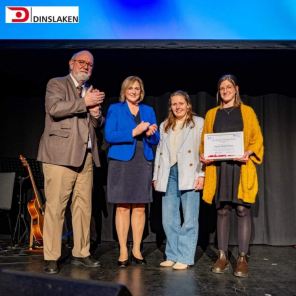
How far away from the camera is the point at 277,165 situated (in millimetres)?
4590

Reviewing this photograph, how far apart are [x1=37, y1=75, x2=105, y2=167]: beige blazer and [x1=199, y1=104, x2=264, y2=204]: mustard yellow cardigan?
1.09m

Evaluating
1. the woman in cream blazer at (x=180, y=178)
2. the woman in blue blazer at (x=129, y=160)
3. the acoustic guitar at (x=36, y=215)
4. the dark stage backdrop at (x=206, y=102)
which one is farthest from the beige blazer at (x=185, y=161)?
the acoustic guitar at (x=36, y=215)

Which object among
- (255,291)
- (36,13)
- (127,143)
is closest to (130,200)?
(127,143)

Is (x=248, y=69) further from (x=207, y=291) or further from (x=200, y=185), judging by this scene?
(x=207, y=291)

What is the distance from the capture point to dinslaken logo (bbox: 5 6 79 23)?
3.90 m

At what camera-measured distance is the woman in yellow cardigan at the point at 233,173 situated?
10.5 feet

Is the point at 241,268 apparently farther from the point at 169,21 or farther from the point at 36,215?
the point at 169,21

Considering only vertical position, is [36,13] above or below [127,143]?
above

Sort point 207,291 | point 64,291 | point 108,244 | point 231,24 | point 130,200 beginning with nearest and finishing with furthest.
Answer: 1. point 64,291
2. point 207,291
3. point 130,200
4. point 231,24
5. point 108,244

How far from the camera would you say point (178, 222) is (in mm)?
3521

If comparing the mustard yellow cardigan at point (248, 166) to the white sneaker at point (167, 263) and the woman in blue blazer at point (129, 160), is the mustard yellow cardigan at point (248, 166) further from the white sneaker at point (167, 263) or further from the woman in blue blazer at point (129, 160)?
the white sneaker at point (167, 263)

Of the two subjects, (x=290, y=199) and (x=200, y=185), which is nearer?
(x=200, y=185)

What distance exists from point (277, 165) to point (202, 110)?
1099mm

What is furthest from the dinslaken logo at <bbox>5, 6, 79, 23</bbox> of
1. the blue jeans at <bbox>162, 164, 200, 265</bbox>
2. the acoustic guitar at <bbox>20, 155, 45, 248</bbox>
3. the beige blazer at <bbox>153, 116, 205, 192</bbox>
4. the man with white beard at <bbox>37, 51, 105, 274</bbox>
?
the blue jeans at <bbox>162, 164, 200, 265</bbox>
